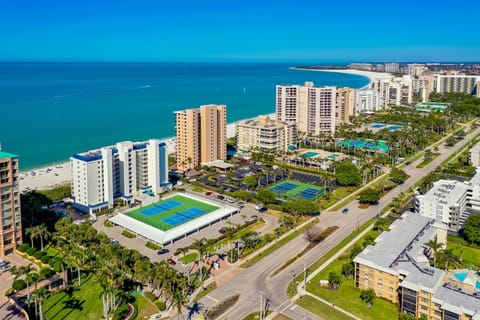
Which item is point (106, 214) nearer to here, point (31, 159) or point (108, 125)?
point (31, 159)

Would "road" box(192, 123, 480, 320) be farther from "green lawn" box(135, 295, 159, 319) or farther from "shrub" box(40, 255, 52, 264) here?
"shrub" box(40, 255, 52, 264)

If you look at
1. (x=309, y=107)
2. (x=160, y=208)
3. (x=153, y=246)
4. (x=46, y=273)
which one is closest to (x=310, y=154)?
(x=309, y=107)

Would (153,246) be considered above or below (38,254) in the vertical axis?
below

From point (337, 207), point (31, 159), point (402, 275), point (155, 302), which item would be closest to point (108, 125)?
point (31, 159)

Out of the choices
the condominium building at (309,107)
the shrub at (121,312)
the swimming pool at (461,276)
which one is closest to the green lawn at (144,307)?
the shrub at (121,312)

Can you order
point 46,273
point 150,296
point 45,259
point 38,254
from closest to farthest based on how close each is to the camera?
point 150,296 < point 46,273 < point 45,259 < point 38,254

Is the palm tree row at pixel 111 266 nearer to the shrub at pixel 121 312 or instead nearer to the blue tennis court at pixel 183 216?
the shrub at pixel 121 312

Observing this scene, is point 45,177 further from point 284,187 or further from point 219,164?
point 284,187
